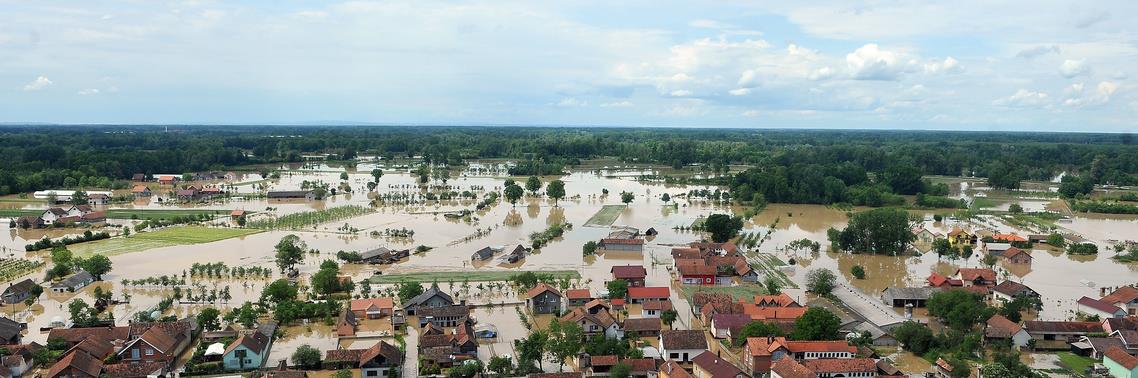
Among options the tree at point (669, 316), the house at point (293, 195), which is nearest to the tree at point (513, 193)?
the house at point (293, 195)

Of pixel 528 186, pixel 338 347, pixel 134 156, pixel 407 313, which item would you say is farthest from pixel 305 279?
pixel 134 156

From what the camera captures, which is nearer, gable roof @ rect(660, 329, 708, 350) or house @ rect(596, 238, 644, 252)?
gable roof @ rect(660, 329, 708, 350)

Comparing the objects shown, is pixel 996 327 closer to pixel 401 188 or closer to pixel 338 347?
pixel 338 347

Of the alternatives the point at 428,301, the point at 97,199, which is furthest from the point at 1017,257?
the point at 97,199

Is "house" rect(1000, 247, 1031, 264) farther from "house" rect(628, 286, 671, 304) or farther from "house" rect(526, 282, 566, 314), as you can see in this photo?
"house" rect(526, 282, 566, 314)

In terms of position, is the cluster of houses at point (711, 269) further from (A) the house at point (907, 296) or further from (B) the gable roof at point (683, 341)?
(B) the gable roof at point (683, 341)

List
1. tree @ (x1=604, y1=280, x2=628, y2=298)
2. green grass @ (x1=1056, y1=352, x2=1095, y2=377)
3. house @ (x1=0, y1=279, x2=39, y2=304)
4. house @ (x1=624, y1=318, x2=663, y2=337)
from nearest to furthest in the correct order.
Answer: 1. green grass @ (x1=1056, y1=352, x2=1095, y2=377)
2. house @ (x1=624, y1=318, x2=663, y2=337)
3. house @ (x1=0, y1=279, x2=39, y2=304)
4. tree @ (x1=604, y1=280, x2=628, y2=298)

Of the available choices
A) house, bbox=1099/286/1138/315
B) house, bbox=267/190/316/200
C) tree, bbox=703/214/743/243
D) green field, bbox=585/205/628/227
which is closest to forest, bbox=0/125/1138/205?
green field, bbox=585/205/628/227
